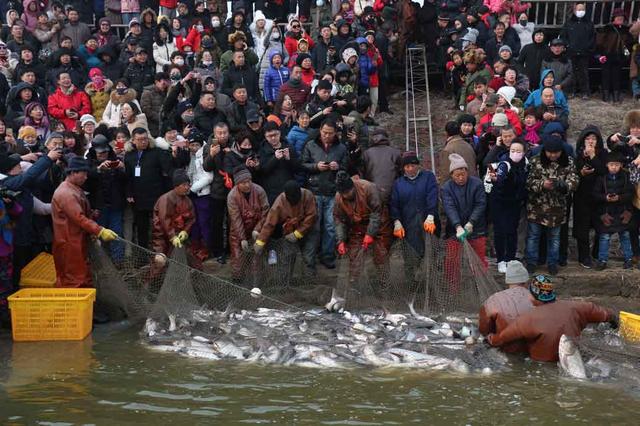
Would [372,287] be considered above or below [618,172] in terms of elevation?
below

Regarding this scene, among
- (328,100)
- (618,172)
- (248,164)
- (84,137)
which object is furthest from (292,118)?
(618,172)

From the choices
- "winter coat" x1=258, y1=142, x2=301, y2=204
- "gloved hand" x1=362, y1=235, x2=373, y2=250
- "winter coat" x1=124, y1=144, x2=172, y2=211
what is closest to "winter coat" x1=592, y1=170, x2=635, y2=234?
"gloved hand" x1=362, y1=235, x2=373, y2=250

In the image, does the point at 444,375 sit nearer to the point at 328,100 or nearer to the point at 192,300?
the point at 192,300

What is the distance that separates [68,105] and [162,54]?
278 centimetres

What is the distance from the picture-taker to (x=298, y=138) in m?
14.8

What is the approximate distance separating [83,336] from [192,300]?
1.66 metres

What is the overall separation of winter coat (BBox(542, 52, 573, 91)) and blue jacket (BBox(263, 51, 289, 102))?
5287 mm

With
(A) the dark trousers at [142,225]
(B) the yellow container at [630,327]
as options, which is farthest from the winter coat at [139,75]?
(B) the yellow container at [630,327]

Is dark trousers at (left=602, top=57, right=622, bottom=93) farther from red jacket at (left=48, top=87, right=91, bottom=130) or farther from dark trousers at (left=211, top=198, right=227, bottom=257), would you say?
red jacket at (left=48, top=87, right=91, bottom=130)

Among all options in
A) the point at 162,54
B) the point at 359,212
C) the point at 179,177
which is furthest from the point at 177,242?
the point at 162,54

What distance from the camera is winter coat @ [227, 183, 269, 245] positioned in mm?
13625

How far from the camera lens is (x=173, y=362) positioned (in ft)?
→ 37.1

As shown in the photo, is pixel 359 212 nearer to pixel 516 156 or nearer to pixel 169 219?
pixel 516 156

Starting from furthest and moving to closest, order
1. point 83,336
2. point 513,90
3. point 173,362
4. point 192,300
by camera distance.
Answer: point 513,90 < point 192,300 < point 83,336 < point 173,362
